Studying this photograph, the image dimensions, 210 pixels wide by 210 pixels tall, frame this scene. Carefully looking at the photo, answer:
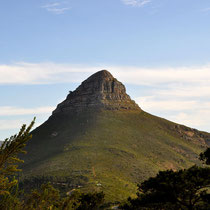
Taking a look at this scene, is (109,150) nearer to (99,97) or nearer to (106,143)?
(106,143)

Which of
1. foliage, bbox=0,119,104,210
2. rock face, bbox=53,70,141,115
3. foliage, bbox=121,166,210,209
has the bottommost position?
foliage, bbox=121,166,210,209

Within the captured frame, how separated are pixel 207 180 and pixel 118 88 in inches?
6416

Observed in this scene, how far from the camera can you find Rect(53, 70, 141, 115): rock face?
17650 cm

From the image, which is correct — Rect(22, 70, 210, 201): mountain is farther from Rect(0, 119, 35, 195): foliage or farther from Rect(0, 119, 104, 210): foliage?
Rect(0, 119, 35, 195): foliage

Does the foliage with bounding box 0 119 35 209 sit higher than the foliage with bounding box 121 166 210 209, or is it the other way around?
the foliage with bounding box 0 119 35 209

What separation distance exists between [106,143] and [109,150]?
24.1ft

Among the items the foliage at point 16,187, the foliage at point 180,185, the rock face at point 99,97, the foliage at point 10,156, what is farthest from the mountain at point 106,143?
the foliage at point 10,156

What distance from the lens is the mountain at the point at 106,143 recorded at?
101000mm

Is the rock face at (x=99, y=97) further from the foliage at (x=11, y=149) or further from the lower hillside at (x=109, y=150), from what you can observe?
the foliage at (x=11, y=149)

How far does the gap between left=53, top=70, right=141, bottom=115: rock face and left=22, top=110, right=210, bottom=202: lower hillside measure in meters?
7.41

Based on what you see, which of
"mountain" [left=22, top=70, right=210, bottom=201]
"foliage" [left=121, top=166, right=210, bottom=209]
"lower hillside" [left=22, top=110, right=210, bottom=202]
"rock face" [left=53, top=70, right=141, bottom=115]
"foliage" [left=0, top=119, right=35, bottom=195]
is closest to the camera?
"foliage" [left=0, top=119, right=35, bottom=195]

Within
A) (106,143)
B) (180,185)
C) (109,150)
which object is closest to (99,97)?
(106,143)

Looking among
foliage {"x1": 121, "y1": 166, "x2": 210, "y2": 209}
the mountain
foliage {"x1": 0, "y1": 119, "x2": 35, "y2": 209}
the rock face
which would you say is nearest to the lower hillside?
the mountain

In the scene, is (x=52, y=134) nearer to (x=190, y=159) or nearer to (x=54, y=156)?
(x=54, y=156)
